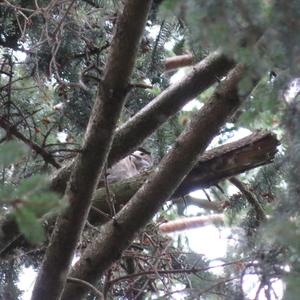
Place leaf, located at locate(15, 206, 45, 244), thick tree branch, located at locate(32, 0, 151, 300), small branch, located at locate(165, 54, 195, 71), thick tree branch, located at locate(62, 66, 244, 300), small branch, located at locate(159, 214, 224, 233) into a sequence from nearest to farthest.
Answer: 1. leaf, located at locate(15, 206, 45, 244)
2. thick tree branch, located at locate(32, 0, 151, 300)
3. thick tree branch, located at locate(62, 66, 244, 300)
4. small branch, located at locate(165, 54, 195, 71)
5. small branch, located at locate(159, 214, 224, 233)

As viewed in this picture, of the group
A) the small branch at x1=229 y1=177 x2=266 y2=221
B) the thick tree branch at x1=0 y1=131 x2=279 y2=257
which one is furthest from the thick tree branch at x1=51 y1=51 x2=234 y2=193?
the small branch at x1=229 y1=177 x2=266 y2=221

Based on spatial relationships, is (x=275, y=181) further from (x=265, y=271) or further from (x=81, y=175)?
(x=265, y=271)

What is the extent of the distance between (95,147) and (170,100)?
365 millimetres

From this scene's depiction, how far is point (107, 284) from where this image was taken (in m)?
1.86

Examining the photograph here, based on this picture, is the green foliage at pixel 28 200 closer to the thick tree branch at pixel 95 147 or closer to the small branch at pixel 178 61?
the thick tree branch at pixel 95 147

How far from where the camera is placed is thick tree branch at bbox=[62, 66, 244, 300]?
5.87 feet

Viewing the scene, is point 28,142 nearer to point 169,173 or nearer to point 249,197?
point 169,173

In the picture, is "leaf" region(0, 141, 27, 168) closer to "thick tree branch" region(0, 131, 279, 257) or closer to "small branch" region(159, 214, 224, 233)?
"thick tree branch" region(0, 131, 279, 257)

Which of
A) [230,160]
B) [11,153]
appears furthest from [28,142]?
[11,153]

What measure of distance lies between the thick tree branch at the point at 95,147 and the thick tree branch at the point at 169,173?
5.6 inches

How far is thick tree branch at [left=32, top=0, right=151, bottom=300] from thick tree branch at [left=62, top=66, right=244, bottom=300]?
143 mm

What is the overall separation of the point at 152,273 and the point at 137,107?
658mm

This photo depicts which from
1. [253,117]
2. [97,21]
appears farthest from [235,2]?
[97,21]

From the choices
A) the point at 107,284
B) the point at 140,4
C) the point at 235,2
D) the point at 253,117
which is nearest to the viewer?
the point at 235,2
